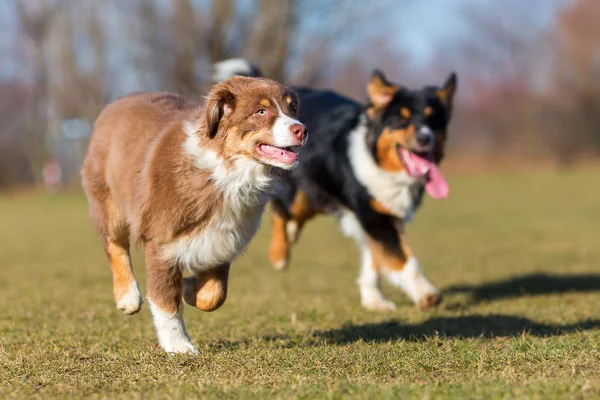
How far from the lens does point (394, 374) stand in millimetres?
4258

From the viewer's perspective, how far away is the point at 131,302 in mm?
5258

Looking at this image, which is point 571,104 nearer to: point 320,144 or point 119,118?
point 320,144

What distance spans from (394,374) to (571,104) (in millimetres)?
38926

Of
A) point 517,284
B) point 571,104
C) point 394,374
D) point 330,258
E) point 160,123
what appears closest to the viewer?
point 394,374

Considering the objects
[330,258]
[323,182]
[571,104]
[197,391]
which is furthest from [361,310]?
[571,104]

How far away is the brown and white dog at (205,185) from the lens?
4.63m

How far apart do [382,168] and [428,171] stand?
42cm

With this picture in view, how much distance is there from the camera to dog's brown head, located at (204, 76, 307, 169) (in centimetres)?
456

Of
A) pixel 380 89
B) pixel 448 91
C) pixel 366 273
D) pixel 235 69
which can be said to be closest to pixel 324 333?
pixel 366 273

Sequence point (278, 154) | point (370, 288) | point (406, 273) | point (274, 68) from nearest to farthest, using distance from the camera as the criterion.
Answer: point (278, 154), point (406, 273), point (370, 288), point (274, 68)

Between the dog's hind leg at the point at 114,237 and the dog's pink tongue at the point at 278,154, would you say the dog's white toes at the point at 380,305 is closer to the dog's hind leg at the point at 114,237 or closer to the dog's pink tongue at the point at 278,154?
the dog's hind leg at the point at 114,237

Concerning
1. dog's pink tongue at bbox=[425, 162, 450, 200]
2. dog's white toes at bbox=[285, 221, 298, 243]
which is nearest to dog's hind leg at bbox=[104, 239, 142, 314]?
dog's pink tongue at bbox=[425, 162, 450, 200]

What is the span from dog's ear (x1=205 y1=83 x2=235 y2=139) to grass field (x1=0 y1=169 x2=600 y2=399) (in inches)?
52.5

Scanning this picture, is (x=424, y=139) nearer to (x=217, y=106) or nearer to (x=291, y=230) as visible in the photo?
(x=291, y=230)
